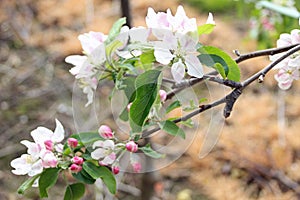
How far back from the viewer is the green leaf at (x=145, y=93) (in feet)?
1.65

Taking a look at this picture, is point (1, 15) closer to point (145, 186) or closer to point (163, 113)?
point (145, 186)

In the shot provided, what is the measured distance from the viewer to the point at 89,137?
578 mm

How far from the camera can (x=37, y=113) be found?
1.95 m

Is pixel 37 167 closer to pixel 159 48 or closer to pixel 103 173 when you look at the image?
pixel 103 173

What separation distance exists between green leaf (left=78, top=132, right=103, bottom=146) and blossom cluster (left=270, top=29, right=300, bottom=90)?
21cm

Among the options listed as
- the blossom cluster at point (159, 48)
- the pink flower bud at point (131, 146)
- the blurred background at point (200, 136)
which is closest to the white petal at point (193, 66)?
the blossom cluster at point (159, 48)

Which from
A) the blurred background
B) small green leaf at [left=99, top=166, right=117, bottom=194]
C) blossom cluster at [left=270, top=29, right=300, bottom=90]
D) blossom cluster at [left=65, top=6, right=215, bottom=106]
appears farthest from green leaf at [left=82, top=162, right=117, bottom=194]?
the blurred background

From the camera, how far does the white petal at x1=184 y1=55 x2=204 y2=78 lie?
495mm

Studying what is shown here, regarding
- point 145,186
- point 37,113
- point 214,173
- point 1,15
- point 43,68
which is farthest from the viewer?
point 1,15

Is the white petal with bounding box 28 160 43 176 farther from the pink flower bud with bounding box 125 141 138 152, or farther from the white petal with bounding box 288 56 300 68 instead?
the white petal with bounding box 288 56 300 68

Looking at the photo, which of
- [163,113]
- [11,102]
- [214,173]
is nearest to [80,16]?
[11,102]

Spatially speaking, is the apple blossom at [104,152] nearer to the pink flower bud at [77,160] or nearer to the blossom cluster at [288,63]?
the pink flower bud at [77,160]

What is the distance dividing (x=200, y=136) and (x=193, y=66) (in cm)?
132

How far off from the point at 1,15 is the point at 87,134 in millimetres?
2066
